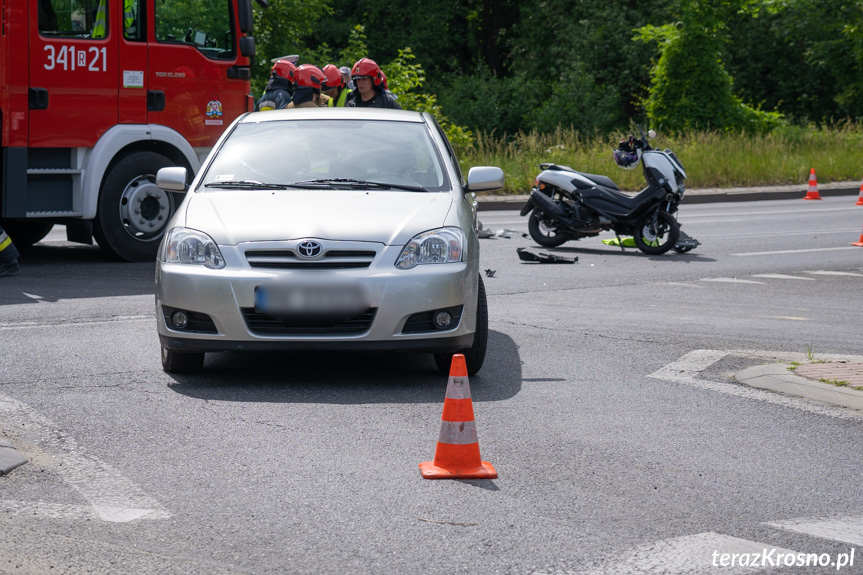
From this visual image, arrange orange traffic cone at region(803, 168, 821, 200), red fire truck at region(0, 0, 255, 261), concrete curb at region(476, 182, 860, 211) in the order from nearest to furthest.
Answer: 1. red fire truck at region(0, 0, 255, 261)
2. concrete curb at region(476, 182, 860, 211)
3. orange traffic cone at region(803, 168, 821, 200)

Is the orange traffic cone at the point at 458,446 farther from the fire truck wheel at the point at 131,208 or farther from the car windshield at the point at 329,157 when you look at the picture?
the fire truck wheel at the point at 131,208

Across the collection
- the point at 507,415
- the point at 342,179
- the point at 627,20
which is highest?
the point at 627,20

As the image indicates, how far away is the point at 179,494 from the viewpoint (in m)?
4.67

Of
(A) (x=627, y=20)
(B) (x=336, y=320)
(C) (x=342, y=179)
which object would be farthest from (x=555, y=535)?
(A) (x=627, y=20)

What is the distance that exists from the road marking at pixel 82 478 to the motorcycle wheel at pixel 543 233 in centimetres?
937

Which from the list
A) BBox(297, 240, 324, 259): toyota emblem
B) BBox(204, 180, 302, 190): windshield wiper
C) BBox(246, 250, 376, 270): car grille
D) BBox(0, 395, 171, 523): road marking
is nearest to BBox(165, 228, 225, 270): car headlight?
BBox(246, 250, 376, 270): car grille

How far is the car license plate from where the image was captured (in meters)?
6.46

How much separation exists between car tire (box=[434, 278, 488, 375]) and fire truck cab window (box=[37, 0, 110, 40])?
6.24 metres

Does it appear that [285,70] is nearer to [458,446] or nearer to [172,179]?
[172,179]

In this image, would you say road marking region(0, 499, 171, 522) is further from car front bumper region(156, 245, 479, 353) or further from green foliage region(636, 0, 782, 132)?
green foliage region(636, 0, 782, 132)

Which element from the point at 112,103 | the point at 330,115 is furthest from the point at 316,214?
the point at 112,103

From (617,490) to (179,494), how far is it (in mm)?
1699

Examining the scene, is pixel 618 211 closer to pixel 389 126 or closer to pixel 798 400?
pixel 389 126

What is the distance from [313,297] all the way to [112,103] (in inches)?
244
